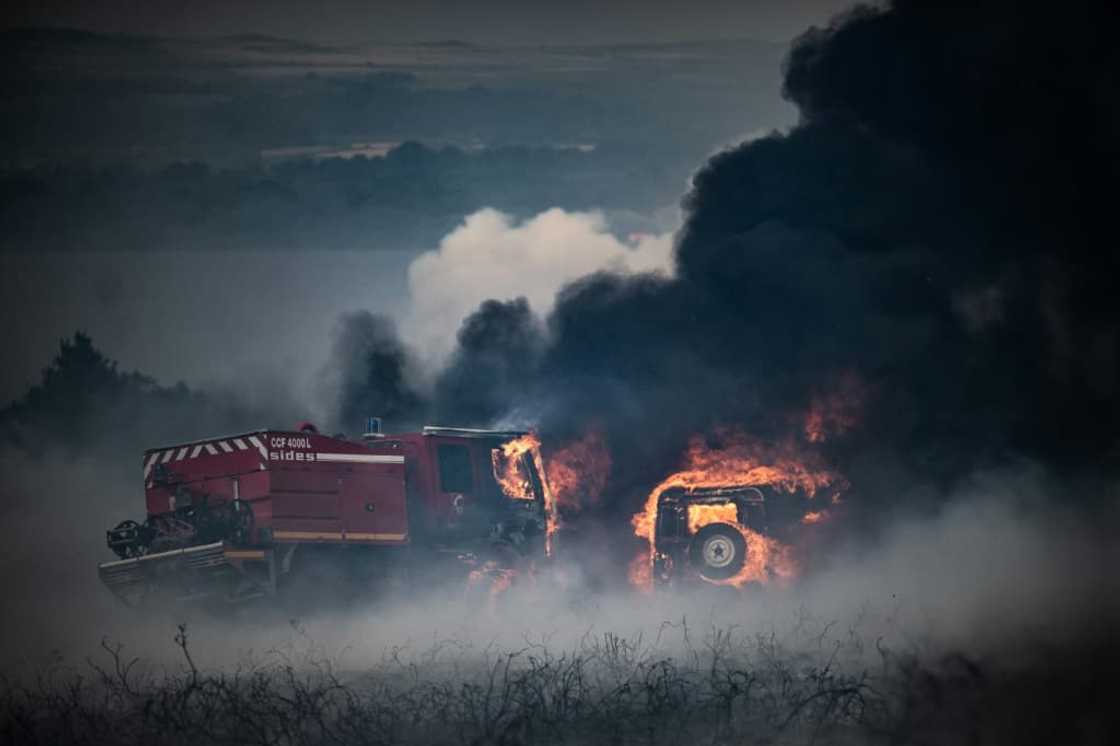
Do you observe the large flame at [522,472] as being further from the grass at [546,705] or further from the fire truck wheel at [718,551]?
the grass at [546,705]

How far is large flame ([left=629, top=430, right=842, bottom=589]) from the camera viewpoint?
97.7 ft

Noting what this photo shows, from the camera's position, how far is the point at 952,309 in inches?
1254

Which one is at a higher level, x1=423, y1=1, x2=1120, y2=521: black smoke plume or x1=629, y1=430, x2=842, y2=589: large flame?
x1=423, y1=1, x2=1120, y2=521: black smoke plume

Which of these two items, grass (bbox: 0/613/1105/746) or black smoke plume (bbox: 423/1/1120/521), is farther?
black smoke plume (bbox: 423/1/1120/521)

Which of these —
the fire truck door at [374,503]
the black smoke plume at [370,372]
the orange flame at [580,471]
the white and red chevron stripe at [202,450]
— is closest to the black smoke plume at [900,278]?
the orange flame at [580,471]

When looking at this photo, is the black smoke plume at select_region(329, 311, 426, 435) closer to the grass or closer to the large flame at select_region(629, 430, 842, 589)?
the large flame at select_region(629, 430, 842, 589)

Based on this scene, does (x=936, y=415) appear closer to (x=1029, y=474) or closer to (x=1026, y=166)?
(x=1029, y=474)

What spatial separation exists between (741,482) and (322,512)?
27.8 feet

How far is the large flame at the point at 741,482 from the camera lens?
97.7 ft

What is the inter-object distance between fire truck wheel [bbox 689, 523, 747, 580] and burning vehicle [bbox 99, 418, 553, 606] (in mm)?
3085

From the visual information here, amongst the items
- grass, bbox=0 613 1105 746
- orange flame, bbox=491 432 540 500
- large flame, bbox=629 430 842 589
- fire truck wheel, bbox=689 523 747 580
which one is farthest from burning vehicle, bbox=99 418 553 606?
fire truck wheel, bbox=689 523 747 580

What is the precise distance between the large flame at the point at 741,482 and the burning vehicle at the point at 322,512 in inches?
82.1

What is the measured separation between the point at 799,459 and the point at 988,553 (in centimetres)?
435

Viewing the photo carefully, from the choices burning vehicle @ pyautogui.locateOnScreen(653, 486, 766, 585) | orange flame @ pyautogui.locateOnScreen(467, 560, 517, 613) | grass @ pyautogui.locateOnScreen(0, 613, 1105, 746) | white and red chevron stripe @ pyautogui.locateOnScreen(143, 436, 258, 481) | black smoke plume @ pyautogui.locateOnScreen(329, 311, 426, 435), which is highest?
black smoke plume @ pyautogui.locateOnScreen(329, 311, 426, 435)
